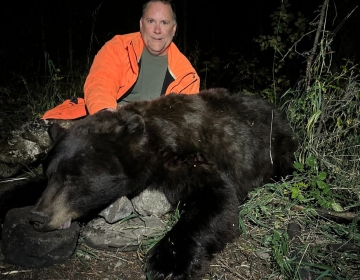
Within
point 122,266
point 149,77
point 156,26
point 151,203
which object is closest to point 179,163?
point 151,203

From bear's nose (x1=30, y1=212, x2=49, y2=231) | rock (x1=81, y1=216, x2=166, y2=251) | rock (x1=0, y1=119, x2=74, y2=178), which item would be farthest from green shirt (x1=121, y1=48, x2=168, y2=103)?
bear's nose (x1=30, y1=212, x2=49, y2=231)

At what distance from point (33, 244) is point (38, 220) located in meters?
0.13

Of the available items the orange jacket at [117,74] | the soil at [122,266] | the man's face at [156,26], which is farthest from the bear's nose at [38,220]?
the man's face at [156,26]

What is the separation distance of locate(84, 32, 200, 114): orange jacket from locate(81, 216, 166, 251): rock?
88 centimetres

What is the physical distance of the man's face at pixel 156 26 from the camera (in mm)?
3457

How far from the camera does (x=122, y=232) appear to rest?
2.29 m

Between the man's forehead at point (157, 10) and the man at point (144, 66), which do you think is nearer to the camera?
the man at point (144, 66)

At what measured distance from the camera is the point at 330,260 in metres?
1.97

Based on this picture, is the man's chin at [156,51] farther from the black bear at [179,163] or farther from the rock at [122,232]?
the rock at [122,232]

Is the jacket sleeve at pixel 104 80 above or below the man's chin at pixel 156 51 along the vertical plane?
below

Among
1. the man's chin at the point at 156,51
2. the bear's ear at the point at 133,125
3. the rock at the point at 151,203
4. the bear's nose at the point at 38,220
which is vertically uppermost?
the man's chin at the point at 156,51

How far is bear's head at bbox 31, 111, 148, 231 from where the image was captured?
2.11m

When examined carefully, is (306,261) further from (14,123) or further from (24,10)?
(24,10)

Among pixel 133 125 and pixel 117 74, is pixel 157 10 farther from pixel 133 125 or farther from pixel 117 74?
pixel 133 125
